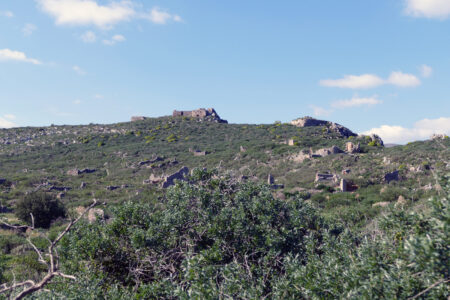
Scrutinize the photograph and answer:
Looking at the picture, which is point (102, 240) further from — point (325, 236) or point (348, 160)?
point (348, 160)

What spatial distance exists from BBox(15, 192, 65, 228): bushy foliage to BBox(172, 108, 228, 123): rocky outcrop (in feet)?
156

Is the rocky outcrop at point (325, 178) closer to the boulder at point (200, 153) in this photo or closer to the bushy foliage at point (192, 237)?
the boulder at point (200, 153)

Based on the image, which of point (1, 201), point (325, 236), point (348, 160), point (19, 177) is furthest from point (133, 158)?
point (325, 236)

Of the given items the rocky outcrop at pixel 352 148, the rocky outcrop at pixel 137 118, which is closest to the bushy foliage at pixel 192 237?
the rocky outcrop at pixel 352 148

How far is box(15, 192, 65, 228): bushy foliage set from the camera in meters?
19.4

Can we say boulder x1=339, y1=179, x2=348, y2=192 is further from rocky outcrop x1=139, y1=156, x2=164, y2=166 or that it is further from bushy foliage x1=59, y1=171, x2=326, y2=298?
rocky outcrop x1=139, y1=156, x2=164, y2=166

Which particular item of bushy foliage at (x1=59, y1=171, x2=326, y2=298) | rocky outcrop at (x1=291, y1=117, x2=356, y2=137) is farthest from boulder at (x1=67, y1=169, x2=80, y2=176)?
rocky outcrop at (x1=291, y1=117, x2=356, y2=137)

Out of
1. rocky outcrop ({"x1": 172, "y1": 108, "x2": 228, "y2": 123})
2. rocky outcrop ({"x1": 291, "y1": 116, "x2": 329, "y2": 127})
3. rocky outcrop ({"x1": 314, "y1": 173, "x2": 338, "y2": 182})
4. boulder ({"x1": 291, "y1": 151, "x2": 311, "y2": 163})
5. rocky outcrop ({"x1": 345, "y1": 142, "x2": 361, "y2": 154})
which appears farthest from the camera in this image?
rocky outcrop ({"x1": 172, "y1": 108, "x2": 228, "y2": 123})

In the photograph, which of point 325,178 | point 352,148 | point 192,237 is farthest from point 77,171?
point 192,237

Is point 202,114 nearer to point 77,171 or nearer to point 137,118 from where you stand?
point 137,118

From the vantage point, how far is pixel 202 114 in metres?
68.7

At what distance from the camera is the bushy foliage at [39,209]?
63.7ft

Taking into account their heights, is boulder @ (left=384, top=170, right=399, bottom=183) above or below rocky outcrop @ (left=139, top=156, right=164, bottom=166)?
above

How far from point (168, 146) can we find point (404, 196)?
34189mm
